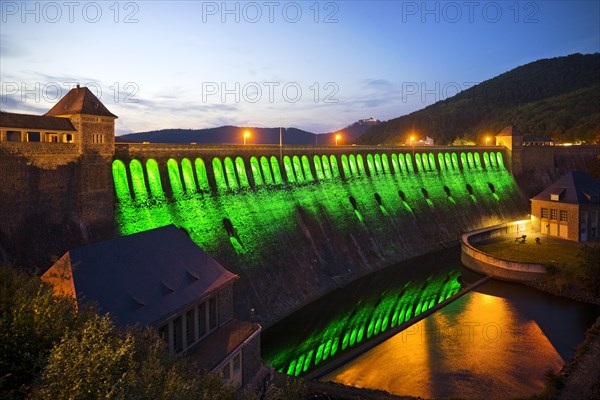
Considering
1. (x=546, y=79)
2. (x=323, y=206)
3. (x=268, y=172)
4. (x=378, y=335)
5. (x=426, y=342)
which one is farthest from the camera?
(x=546, y=79)

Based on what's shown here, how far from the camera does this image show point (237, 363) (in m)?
21.7

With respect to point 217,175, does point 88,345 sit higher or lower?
lower

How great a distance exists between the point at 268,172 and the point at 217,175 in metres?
6.71

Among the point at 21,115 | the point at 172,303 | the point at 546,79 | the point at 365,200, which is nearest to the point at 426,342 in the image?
the point at 172,303

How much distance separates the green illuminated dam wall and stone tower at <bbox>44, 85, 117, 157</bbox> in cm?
212

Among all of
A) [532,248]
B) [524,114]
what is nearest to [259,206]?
[532,248]

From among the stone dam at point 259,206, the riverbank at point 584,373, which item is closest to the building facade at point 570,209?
the stone dam at point 259,206

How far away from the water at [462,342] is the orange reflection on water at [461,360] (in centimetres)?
5

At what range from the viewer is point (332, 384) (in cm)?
2311

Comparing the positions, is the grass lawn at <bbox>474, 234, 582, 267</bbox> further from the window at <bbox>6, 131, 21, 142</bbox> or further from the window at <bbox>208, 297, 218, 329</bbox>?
the window at <bbox>6, 131, 21, 142</bbox>

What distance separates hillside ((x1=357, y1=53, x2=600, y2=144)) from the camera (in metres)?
123

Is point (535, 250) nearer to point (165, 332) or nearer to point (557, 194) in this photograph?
point (557, 194)

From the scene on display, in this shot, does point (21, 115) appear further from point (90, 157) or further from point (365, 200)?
point (365, 200)

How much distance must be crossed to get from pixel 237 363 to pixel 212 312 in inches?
130
